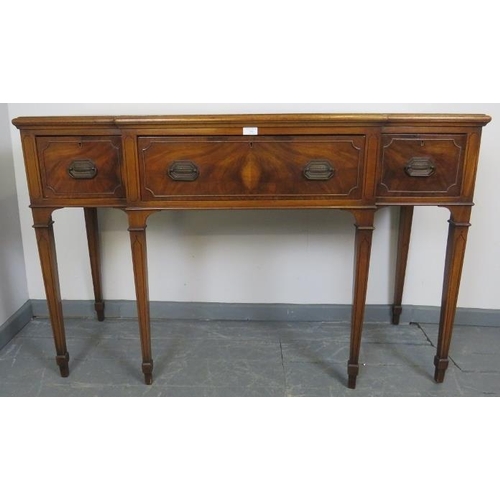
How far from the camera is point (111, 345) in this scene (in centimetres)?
215

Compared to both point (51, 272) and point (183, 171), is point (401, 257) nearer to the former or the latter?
point (183, 171)

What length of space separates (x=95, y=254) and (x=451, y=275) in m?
1.57

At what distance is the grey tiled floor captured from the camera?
1836 mm

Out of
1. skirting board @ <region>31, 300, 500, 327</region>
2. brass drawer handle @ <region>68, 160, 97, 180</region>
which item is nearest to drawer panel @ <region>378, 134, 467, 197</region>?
skirting board @ <region>31, 300, 500, 327</region>

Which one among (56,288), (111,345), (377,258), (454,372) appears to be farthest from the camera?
(377,258)

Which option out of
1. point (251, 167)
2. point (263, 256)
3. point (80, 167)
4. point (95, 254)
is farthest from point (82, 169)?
point (263, 256)

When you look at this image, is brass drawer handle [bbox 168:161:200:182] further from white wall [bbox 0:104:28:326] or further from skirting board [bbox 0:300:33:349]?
skirting board [bbox 0:300:33:349]

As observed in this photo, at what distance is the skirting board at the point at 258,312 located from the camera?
2.34 metres

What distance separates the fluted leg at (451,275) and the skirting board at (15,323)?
185 centimetres

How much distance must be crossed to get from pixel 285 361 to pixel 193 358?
0.39 metres

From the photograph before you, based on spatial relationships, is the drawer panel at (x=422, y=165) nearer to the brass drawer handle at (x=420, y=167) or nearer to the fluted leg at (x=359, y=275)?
the brass drawer handle at (x=420, y=167)

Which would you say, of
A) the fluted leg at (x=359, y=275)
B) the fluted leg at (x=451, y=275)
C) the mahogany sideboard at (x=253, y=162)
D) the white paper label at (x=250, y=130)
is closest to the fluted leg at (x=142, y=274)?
the mahogany sideboard at (x=253, y=162)
